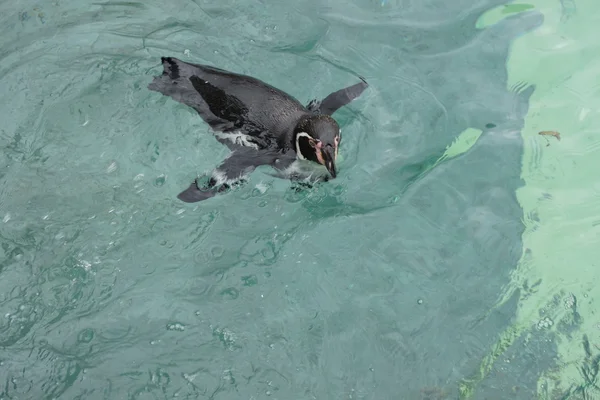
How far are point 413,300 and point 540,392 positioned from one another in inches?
28.9

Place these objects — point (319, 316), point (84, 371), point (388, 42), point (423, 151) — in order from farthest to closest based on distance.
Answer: point (388, 42) → point (423, 151) → point (319, 316) → point (84, 371)

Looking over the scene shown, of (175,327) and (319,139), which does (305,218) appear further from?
(175,327)

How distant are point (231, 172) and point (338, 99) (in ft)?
2.79

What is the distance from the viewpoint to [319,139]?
3.21 m

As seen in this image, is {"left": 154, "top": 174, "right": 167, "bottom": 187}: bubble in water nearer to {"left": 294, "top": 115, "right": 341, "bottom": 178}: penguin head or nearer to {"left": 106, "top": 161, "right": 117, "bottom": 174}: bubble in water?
{"left": 106, "top": 161, "right": 117, "bottom": 174}: bubble in water

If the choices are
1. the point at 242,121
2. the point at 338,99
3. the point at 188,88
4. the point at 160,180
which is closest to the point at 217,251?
the point at 160,180

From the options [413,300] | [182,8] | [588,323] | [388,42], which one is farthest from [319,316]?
[182,8]

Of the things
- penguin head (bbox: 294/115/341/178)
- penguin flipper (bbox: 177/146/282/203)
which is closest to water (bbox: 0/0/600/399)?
penguin flipper (bbox: 177/146/282/203)

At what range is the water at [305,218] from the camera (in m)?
3.00

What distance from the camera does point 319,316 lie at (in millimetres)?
3139

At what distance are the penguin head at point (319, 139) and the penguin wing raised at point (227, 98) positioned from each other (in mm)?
209

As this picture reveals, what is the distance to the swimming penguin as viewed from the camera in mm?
3479

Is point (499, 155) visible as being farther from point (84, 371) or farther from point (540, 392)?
point (84, 371)

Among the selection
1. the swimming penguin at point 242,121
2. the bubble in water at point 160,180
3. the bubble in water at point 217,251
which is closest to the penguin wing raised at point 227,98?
the swimming penguin at point 242,121
